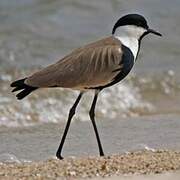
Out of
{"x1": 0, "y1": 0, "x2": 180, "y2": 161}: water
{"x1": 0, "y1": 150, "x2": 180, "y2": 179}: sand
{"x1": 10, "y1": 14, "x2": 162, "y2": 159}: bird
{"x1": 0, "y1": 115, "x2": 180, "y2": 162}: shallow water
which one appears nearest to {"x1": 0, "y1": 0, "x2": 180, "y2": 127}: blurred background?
{"x1": 0, "y1": 0, "x2": 180, "y2": 161}: water

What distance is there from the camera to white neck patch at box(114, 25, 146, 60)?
7.20m

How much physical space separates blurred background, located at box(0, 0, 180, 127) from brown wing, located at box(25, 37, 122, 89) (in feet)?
10.8

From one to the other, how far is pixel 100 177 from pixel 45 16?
9.82 meters

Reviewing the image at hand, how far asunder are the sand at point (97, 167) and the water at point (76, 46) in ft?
11.6

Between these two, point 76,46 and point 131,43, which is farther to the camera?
point 76,46

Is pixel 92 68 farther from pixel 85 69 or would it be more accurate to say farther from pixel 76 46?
pixel 76 46

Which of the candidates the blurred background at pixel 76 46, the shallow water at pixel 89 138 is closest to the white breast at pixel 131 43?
the shallow water at pixel 89 138

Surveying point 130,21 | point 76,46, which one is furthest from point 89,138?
point 76,46

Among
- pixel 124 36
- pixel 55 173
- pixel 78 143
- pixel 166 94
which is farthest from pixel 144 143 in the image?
pixel 166 94

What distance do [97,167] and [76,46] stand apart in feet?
25.0

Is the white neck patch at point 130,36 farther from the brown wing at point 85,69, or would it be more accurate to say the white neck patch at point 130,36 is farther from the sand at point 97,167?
the sand at point 97,167

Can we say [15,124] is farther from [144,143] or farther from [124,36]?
[124,36]

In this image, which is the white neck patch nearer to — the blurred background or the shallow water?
the shallow water

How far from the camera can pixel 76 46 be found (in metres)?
13.6
